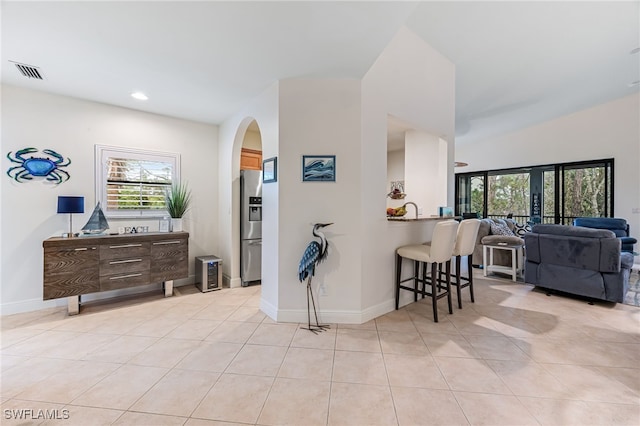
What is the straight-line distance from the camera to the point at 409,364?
211 centimetres

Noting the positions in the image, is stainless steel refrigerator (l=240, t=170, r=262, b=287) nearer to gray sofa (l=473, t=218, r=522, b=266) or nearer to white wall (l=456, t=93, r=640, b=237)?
gray sofa (l=473, t=218, r=522, b=266)

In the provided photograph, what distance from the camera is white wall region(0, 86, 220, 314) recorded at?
10.1 ft

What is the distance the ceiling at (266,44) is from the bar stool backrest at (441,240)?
1.76m

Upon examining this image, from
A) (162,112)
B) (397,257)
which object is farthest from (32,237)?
(397,257)

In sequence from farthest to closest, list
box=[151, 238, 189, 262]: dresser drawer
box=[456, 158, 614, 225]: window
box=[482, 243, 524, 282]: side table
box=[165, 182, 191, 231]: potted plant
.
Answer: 1. box=[456, 158, 614, 225]: window
2. box=[482, 243, 524, 282]: side table
3. box=[165, 182, 191, 231]: potted plant
4. box=[151, 238, 189, 262]: dresser drawer

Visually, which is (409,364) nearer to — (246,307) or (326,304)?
(326,304)

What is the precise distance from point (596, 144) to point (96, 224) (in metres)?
9.49

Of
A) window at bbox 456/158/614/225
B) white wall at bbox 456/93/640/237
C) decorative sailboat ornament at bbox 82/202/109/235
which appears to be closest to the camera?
decorative sailboat ornament at bbox 82/202/109/235

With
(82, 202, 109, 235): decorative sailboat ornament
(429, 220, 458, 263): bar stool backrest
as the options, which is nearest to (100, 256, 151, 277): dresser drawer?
(82, 202, 109, 235): decorative sailboat ornament

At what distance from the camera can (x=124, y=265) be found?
11.0 ft

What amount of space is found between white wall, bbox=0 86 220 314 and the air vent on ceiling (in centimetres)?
48

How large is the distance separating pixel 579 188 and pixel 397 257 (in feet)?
20.1

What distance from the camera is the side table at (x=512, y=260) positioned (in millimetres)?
4488

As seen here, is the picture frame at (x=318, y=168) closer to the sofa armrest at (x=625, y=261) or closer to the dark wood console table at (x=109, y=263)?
the dark wood console table at (x=109, y=263)
